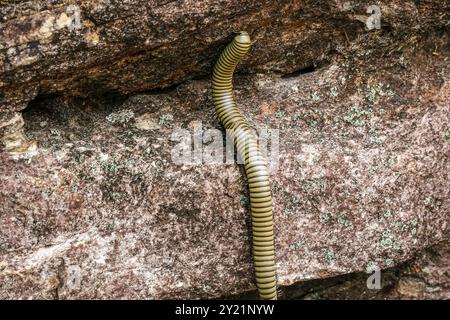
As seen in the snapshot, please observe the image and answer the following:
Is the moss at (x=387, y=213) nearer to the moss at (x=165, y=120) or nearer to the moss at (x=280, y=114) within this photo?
the moss at (x=280, y=114)

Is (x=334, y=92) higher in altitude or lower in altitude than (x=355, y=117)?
higher

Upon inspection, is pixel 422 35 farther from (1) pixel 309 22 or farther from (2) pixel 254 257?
(2) pixel 254 257

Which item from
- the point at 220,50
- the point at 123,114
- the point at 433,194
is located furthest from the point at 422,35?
the point at 123,114

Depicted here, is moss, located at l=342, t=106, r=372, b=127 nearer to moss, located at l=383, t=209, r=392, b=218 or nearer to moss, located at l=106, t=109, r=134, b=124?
moss, located at l=383, t=209, r=392, b=218

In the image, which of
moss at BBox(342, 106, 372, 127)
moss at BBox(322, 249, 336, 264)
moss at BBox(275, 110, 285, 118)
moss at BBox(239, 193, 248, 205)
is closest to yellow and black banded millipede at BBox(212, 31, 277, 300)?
moss at BBox(239, 193, 248, 205)

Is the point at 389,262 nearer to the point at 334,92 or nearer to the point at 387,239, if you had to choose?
the point at 387,239

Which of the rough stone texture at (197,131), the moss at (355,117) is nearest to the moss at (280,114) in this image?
the rough stone texture at (197,131)

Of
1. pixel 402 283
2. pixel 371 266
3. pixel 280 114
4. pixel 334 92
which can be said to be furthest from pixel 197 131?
pixel 402 283
